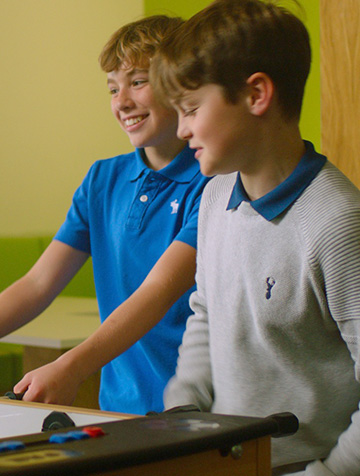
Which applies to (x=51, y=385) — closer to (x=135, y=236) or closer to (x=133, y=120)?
(x=135, y=236)

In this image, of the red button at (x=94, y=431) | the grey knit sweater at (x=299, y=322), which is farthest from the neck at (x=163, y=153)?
the red button at (x=94, y=431)

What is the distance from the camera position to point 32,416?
3.59 ft

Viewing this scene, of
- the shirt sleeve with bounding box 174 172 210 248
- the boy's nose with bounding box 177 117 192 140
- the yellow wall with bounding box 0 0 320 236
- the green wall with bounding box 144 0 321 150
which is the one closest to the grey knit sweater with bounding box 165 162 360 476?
the boy's nose with bounding box 177 117 192 140

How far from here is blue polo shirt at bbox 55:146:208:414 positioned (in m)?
1.56

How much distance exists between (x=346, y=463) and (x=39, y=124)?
13.3ft

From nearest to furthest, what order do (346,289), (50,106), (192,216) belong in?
(346,289) → (192,216) → (50,106)

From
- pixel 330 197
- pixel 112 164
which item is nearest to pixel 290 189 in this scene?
pixel 330 197

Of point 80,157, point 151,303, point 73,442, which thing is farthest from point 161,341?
point 80,157

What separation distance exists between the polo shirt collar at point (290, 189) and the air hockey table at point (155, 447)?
32 centimetres

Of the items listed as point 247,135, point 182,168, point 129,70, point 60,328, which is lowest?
point 60,328

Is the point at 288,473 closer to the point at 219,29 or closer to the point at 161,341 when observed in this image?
the point at 161,341

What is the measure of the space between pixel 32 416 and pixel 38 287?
60 cm

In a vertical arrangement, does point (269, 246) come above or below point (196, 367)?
above

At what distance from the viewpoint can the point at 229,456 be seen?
2.62ft
